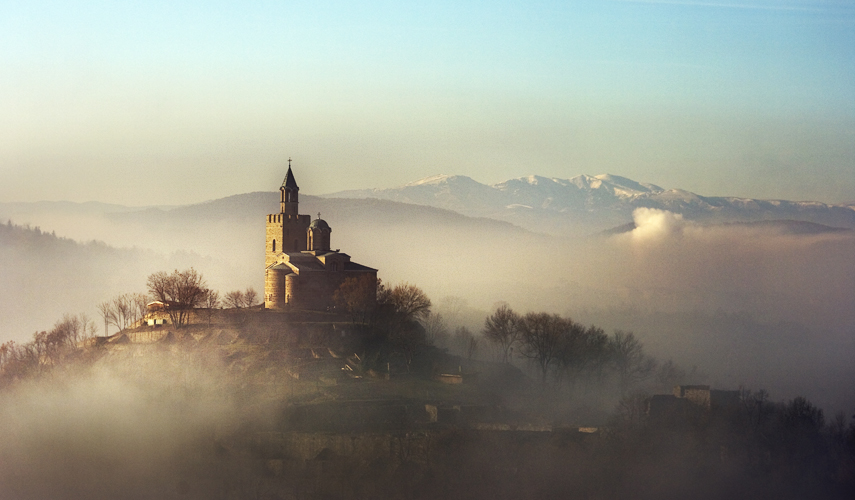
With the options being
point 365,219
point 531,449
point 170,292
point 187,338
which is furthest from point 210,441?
point 365,219

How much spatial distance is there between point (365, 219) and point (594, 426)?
8726 cm

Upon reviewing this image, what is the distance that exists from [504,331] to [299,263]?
1973 centimetres

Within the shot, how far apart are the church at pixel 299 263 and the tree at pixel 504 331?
12.1 meters

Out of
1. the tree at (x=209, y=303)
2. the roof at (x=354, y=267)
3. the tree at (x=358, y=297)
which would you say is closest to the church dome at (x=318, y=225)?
the roof at (x=354, y=267)

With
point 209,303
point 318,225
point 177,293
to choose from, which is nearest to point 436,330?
point 318,225

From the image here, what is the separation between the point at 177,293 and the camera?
96312 mm

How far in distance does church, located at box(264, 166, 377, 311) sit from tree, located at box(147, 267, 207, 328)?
6.39 meters

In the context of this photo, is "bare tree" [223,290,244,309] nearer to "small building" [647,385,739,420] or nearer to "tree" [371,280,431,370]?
"tree" [371,280,431,370]

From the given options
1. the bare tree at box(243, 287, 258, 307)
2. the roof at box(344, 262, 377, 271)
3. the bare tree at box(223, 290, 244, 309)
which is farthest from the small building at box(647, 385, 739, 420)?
the bare tree at box(223, 290, 244, 309)

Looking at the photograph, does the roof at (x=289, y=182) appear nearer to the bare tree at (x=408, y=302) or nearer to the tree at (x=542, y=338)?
the bare tree at (x=408, y=302)

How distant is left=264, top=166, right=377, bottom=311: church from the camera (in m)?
97.3

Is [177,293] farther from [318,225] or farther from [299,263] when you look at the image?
[318,225]

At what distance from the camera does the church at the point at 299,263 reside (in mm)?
97312

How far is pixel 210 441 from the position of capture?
3383 inches
